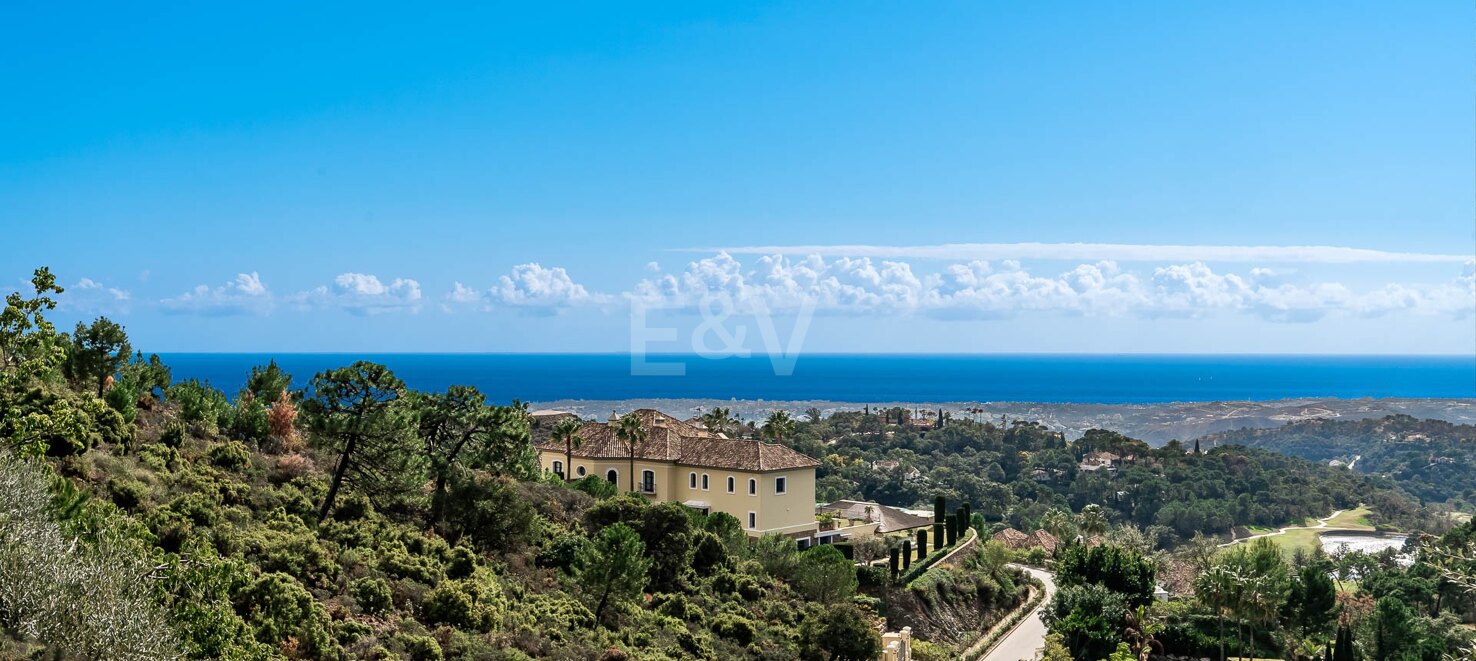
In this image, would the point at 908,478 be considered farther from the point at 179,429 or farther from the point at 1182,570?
the point at 179,429

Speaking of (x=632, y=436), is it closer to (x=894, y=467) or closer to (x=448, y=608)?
(x=448, y=608)

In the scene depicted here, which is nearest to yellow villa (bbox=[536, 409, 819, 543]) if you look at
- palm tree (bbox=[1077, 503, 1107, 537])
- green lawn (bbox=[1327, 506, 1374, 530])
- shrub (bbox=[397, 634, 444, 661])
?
shrub (bbox=[397, 634, 444, 661])

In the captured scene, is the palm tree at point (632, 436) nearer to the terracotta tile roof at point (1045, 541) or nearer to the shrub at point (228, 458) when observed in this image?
the shrub at point (228, 458)

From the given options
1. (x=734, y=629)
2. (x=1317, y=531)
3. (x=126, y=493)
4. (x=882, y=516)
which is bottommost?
(x=1317, y=531)

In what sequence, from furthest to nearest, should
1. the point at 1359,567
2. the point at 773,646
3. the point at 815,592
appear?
the point at 1359,567 → the point at 815,592 → the point at 773,646

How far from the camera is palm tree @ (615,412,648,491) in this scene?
45.3 metres

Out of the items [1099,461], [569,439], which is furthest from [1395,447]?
[569,439]

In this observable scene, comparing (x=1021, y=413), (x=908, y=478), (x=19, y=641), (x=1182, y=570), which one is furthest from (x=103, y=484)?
(x=1021, y=413)

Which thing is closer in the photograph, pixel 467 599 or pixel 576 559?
pixel 467 599

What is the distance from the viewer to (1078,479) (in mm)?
104812

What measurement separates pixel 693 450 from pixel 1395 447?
15219 centimetres

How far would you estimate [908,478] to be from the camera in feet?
310

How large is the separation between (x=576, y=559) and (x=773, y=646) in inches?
236

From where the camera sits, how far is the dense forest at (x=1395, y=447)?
136625 mm
